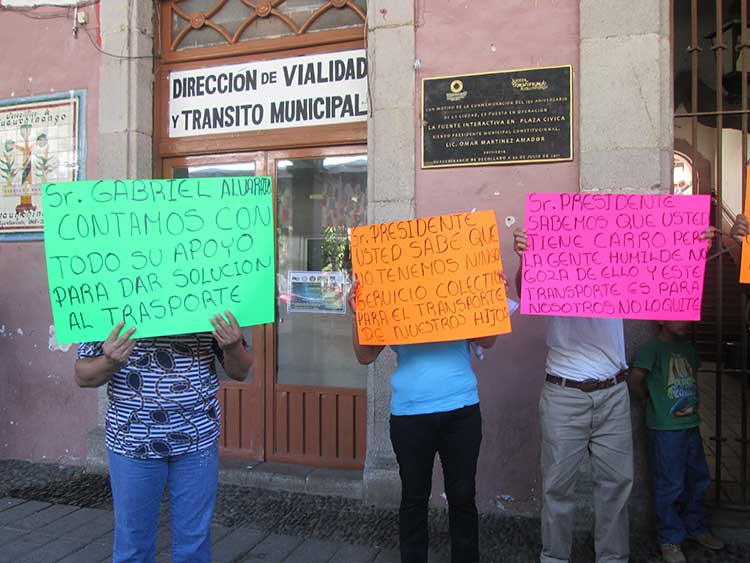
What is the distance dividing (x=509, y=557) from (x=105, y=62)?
483 cm

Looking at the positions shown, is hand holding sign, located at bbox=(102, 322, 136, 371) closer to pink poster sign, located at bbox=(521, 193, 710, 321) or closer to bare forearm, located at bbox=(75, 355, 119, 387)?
bare forearm, located at bbox=(75, 355, 119, 387)

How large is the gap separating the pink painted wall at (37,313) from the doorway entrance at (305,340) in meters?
1.28

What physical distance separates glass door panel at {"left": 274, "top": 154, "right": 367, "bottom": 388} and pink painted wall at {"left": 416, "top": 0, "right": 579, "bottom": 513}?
0.92m

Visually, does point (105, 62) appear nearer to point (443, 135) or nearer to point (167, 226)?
A: point (443, 135)

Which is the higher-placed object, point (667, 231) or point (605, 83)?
point (605, 83)

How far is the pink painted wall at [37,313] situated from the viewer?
5.08 m

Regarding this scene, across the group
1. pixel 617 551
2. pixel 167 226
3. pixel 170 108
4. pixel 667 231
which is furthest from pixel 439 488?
pixel 170 108

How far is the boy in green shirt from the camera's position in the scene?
344 centimetres

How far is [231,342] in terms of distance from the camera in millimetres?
2400

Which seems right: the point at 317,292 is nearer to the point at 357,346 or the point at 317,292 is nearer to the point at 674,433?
the point at 357,346

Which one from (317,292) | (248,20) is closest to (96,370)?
(317,292)

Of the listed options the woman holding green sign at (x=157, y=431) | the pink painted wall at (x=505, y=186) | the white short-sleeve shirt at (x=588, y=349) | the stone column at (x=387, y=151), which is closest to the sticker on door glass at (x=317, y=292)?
the stone column at (x=387, y=151)

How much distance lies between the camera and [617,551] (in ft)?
10.3

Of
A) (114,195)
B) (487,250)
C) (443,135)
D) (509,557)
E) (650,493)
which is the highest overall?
(443,135)
